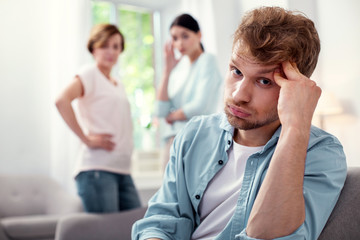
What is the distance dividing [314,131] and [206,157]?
0.91ft

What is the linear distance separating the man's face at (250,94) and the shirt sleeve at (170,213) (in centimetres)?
21

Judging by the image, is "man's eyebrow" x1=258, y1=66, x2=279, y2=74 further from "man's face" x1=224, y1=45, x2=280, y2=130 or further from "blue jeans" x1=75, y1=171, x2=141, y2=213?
"blue jeans" x1=75, y1=171, x2=141, y2=213

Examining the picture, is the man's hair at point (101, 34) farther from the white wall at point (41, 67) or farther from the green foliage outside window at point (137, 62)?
the green foliage outside window at point (137, 62)

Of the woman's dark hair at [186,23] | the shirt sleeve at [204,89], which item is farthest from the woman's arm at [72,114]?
the woman's dark hair at [186,23]

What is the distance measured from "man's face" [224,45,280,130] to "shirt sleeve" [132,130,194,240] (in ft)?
0.69

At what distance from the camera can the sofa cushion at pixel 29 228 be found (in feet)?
10.2

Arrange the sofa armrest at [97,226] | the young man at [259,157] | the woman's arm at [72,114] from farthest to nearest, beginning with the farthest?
the woman's arm at [72,114], the sofa armrest at [97,226], the young man at [259,157]

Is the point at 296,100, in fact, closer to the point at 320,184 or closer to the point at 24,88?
the point at 320,184

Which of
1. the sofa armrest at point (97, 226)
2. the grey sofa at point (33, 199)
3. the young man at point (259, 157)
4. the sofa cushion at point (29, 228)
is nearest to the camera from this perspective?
the young man at point (259, 157)

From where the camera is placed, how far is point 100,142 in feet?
8.36

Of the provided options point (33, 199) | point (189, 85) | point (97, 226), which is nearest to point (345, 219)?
point (97, 226)

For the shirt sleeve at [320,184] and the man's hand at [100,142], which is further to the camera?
the man's hand at [100,142]

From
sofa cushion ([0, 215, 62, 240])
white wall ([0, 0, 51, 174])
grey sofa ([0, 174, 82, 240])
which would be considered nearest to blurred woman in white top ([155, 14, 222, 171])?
sofa cushion ([0, 215, 62, 240])

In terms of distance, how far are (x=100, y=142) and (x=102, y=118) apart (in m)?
0.13
